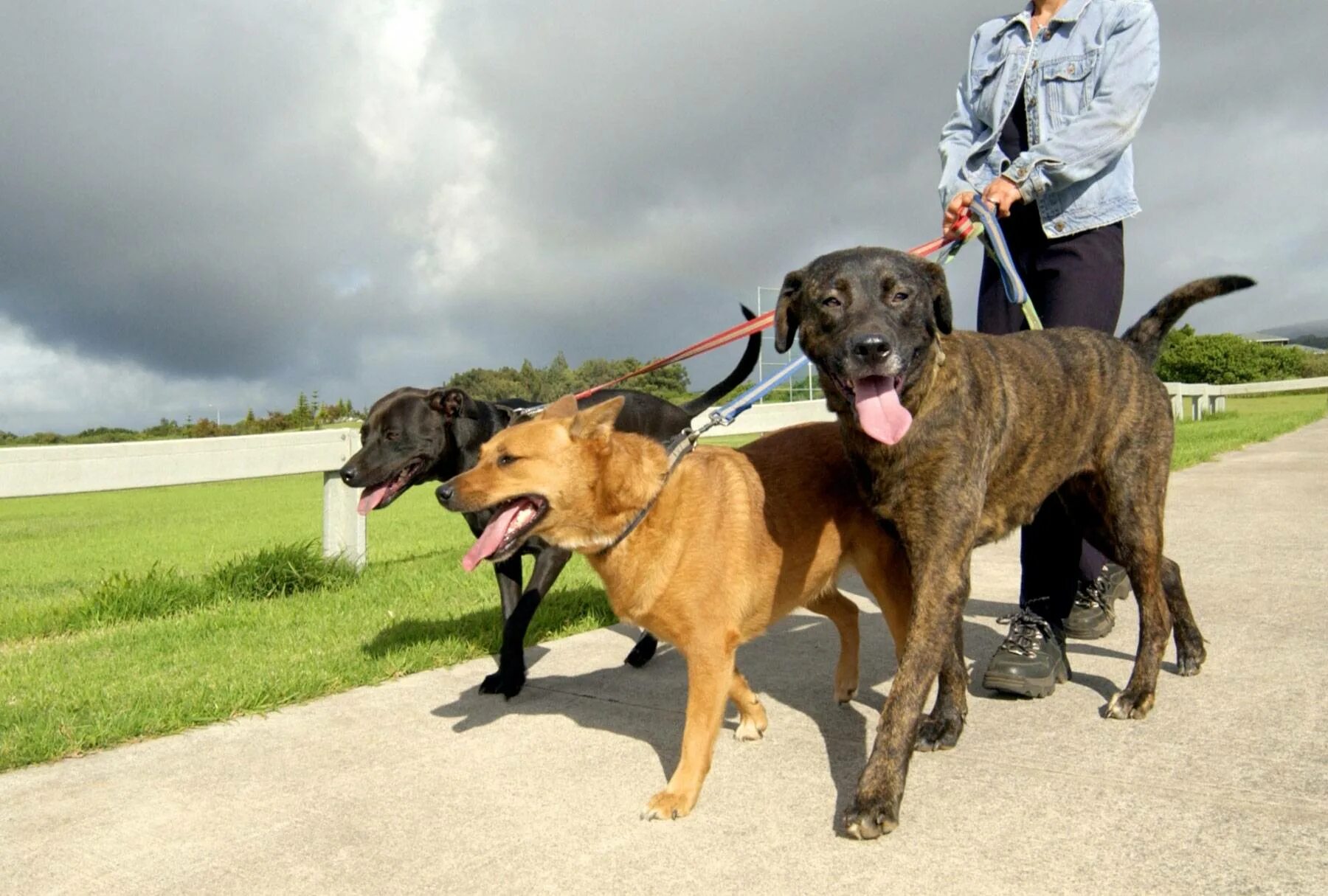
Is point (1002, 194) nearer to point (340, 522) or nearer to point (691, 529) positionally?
point (691, 529)

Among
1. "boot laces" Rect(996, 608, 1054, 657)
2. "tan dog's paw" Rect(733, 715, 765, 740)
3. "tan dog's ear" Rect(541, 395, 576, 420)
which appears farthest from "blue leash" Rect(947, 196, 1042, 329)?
"tan dog's paw" Rect(733, 715, 765, 740)

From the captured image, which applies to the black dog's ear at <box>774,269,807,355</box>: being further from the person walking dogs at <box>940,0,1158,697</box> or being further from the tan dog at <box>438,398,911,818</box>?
the person walking dogs at <box>940,0,1158,697</box>

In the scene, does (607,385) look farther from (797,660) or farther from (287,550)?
(287,550)

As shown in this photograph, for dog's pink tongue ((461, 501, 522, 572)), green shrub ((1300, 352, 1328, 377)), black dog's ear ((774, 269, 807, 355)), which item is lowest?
dog's pink tongue ((461, 501, 522, 572))

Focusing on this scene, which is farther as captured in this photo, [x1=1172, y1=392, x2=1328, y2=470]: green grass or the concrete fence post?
[x1=1172, y1=392, x2=1328, y2=470]: green grass

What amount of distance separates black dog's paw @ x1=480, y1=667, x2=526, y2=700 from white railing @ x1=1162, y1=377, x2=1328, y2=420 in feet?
73.9

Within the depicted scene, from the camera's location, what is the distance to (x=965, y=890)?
236 cm

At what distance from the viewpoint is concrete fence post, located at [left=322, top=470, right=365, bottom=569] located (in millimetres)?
7836

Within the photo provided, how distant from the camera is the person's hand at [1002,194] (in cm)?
425

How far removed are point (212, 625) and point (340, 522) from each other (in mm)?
1779

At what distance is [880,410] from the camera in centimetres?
290

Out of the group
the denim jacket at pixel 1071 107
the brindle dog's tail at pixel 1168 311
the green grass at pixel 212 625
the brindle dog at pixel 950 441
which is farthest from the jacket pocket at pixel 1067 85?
the green grass at pixel 212 625

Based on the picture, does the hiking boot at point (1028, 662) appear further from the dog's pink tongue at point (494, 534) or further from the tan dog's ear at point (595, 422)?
the dog's pink tongue at point (494, 534)

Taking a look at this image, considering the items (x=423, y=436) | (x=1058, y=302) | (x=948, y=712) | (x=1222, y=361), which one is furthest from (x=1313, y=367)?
(x=948, y=712)
